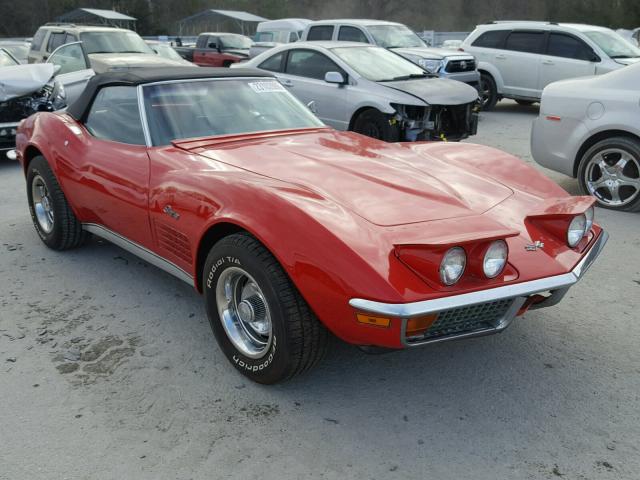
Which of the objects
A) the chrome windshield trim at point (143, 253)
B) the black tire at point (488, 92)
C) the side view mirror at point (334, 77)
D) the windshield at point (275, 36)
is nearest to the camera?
the chrome windshield trim at point (143, 253)

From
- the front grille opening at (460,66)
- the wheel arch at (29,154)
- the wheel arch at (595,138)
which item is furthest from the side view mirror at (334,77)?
the wheel arch at (29,154)

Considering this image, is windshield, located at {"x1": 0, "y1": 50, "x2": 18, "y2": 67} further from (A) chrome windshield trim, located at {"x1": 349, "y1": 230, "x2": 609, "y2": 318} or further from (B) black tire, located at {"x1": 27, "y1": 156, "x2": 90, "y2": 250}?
(A) chrome windshield trim, located at {"x1": 349, "y1": 230, "x2": 609, "y2": 318}

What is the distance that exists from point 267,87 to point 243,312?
199 cm

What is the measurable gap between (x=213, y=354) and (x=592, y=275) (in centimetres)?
272

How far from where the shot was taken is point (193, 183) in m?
3.26

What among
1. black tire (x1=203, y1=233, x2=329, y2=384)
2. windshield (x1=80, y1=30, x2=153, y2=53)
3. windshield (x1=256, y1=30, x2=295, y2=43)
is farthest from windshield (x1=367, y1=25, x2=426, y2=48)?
black tire (x1=203, y1=233, x2=329, y2=384)

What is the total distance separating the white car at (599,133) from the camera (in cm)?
579

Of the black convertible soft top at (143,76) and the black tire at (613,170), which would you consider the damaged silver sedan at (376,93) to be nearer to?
the black tire at (613,170)

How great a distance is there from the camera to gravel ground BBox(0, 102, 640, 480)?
8.22ft

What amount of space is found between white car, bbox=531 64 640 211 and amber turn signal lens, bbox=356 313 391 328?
4319 mm

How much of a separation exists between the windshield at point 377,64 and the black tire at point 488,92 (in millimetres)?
3840

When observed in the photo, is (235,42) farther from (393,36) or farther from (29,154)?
(29,154)

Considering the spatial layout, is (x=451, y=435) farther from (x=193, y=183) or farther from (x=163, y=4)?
(x=163, y=4)

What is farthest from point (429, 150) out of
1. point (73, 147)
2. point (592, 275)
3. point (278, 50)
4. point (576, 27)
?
point (576, 27)
